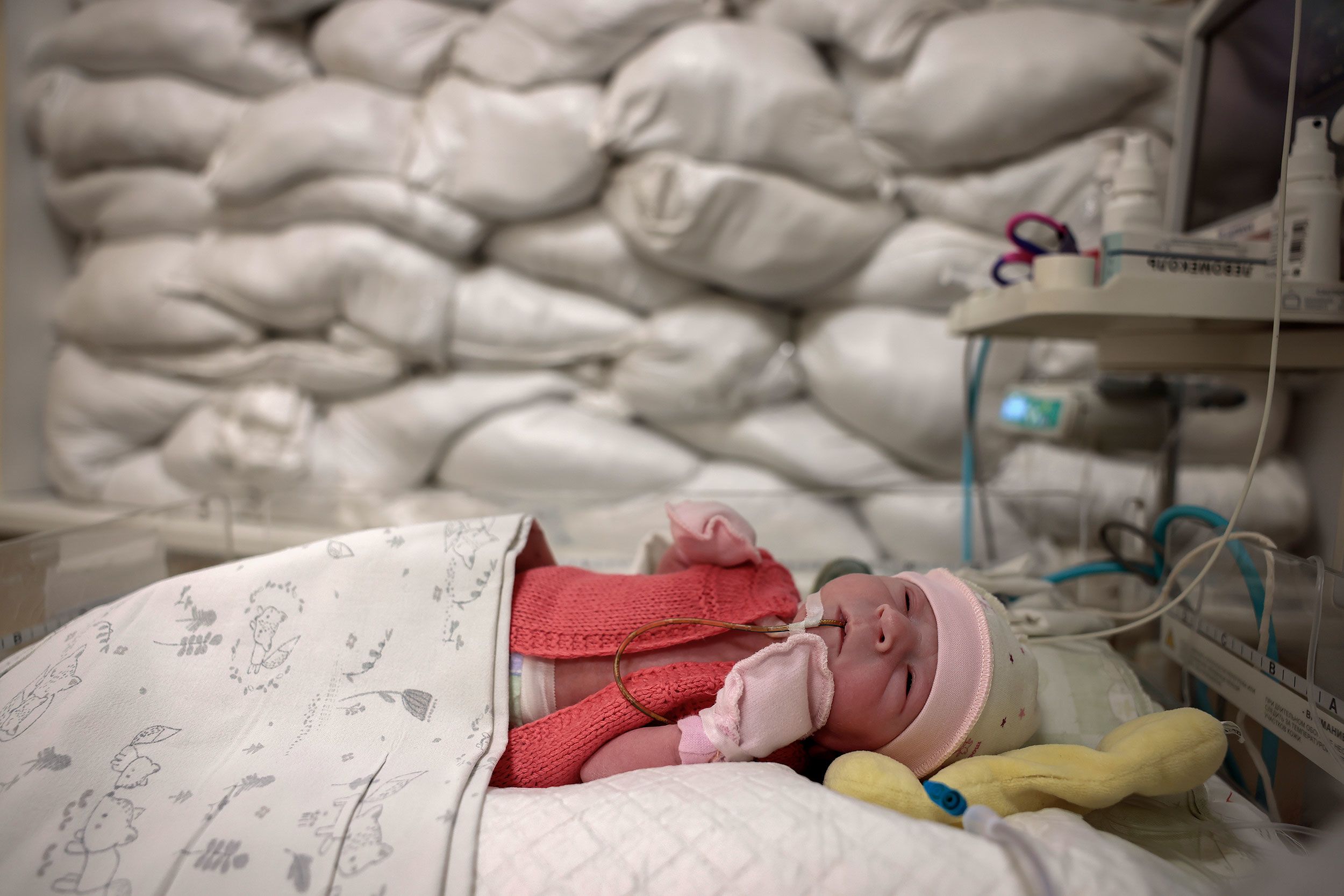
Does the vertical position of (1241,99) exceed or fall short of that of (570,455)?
it exceeds it

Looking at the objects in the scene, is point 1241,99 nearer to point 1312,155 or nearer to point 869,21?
point 1312,155

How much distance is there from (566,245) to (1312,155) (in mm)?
1035

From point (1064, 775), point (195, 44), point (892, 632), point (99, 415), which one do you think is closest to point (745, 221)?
point (892, 632)

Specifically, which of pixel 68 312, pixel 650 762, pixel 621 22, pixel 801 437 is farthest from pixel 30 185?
pixel 650 762

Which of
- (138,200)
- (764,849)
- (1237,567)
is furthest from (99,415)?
(1237,567)

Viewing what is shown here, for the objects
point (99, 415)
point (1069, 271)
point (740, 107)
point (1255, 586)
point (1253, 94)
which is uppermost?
point (740, 107)

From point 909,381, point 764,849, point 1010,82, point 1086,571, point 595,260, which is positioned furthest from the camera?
point 595,260

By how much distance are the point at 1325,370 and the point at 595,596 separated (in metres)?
0.87

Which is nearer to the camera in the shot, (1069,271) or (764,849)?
(764,849)

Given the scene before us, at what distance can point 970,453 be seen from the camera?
1144 millimetres

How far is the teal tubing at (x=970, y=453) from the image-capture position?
1117mm

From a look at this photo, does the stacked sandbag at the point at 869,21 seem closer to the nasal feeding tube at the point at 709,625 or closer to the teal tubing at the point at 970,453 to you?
the teal tubing at the point at 970,453

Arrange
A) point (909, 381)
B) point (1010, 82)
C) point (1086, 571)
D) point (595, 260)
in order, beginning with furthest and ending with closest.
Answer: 1. point (595, 260)
2. point (909, 381)
3. point (1010, 82)
4. point (1086, 571)

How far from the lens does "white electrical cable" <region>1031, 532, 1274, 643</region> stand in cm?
66
